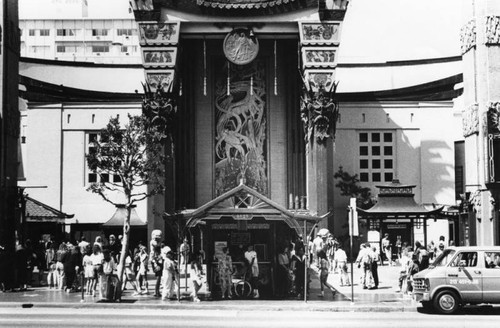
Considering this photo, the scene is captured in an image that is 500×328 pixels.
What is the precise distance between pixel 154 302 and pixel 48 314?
4615mm

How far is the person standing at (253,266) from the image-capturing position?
86.8 ft

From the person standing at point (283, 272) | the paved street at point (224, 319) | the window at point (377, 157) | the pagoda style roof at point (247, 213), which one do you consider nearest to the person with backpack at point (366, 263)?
the person standing at point (283, 272)

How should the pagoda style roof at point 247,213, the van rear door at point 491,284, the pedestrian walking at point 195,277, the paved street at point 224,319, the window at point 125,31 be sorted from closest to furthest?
the paved street at point 224,319
the van rear door at point 491,284
the pedestrian walking at point 195,277
the pagoda style roof at point 247,213
the window at point 125,31

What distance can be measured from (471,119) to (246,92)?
1676cm

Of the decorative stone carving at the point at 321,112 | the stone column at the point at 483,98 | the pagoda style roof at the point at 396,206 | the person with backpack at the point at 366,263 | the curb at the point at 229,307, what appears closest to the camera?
the curb at the point at 229,307

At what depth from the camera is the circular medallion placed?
4622 cm

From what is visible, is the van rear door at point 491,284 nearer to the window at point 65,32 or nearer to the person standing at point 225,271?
the person standing at point 225,271

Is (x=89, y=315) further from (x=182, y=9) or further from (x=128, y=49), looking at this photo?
(x=128, y=49)

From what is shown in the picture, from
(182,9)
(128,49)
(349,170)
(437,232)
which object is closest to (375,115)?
(349,170)

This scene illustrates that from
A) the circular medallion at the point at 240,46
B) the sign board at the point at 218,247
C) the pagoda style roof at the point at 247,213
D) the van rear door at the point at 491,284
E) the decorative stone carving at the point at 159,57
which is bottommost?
the van rear door at the point at 491,284

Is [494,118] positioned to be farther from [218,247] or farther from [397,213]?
[218,247]

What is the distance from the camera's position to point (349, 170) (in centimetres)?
5269

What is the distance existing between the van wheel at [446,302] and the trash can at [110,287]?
1041 centimetres

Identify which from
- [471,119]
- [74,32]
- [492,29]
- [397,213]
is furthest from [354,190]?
[74,32]
